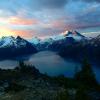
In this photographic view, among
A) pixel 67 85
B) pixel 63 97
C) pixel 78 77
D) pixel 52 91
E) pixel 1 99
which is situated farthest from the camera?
pixel 78 77

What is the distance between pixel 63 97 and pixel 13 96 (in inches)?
426

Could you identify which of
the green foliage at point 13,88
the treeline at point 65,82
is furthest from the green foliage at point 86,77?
the green foliage at point 13,88

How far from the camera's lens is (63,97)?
Answer: 23.7 meters

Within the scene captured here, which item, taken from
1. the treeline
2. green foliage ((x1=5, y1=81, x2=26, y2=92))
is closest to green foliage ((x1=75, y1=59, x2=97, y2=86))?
the treeline

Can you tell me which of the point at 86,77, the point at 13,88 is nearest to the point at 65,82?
the point at 13,88

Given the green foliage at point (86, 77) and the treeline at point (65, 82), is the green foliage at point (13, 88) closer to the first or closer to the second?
the treeline at point (65, 82)

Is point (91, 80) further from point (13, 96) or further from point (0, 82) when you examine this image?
point (13, 96)

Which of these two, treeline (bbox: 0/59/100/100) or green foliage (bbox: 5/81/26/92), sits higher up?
green foliage (bbox: 5/81/26/92)

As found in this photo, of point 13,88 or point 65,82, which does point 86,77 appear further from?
point 13,88

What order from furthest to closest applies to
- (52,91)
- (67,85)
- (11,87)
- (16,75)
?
(16,75), (67,85), (11,87), (52,91)

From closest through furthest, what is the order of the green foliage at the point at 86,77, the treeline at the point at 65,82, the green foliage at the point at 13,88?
1. the green foliage at the point at 13,88
2. the treeline at the point at 65,82
3. the green foliage at the point at 86,77

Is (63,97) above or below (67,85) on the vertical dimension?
above

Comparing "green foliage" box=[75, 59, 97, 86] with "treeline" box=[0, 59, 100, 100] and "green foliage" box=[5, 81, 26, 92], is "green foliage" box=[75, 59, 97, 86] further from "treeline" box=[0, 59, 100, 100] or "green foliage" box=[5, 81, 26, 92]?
"green foliage" box=[5, 81, 26, 92]

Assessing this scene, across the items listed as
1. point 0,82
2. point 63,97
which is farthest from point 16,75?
point 63,97
